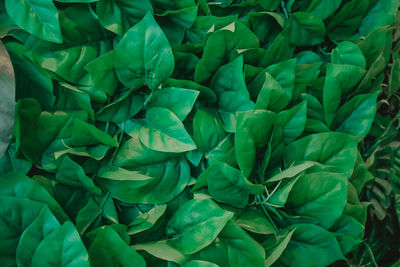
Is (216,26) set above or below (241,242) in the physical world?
above

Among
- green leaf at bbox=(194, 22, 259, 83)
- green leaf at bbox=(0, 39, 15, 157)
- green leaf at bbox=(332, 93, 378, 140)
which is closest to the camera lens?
green leaf at bbox=(0, 39, 15, 157)

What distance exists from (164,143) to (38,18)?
0.70ft

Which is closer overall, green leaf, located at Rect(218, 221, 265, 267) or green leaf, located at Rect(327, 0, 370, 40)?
green leaf, located at Rect(218, 221, 265, 267)

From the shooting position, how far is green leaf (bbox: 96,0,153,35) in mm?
511

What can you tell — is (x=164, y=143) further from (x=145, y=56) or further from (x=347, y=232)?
(x=347, y=232)

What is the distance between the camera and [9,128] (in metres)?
0.44

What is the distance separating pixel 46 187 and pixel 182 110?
20cm

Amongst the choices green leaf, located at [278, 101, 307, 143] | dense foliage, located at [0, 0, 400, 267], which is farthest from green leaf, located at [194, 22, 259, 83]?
green leaf, located at [278, 101, 307, 143]

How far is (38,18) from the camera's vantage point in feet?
1.59

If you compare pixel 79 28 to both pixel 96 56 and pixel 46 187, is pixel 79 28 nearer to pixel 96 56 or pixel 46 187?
pixel 96 56

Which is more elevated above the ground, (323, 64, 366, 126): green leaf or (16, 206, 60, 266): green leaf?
(323, 64, 366, 126): green leaf

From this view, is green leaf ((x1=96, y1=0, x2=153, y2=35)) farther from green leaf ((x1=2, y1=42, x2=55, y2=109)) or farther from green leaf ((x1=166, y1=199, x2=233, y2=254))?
green leaf ((x1=166, y1=199, x2=233, y2=254))

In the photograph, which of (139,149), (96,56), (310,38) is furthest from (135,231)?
(310,38)

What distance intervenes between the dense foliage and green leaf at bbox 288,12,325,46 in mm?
12
